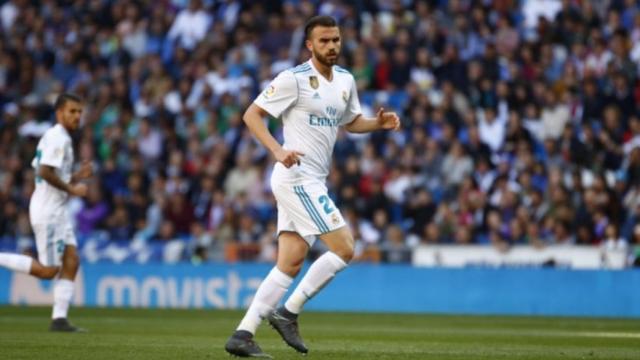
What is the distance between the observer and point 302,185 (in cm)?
1055

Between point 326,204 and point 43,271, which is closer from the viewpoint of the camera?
point 326,204

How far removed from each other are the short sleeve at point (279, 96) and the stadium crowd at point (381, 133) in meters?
12.0

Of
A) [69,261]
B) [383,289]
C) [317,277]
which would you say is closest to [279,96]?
[317,277]

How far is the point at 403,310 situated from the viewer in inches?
891

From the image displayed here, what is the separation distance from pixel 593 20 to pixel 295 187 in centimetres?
1623

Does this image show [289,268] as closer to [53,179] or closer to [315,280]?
[315,280]

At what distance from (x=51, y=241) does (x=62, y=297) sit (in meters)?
0.63

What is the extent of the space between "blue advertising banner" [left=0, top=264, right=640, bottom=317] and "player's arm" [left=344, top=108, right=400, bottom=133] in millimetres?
10639

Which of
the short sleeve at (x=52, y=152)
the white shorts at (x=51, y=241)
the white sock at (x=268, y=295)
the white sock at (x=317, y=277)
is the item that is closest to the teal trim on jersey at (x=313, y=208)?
the white sock at (x=317, y=277)

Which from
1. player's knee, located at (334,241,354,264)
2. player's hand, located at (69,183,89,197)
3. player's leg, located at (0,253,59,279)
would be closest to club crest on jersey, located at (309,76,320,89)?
player's knee, located at (334,241,354,264)

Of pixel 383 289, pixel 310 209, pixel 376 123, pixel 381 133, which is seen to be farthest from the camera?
pixel 381 133

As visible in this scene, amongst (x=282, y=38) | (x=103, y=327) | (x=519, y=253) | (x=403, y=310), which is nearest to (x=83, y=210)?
(x=282, y=38)

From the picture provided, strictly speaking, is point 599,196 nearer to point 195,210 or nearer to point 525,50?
point 525,50

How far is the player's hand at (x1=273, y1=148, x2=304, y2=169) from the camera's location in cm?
999
